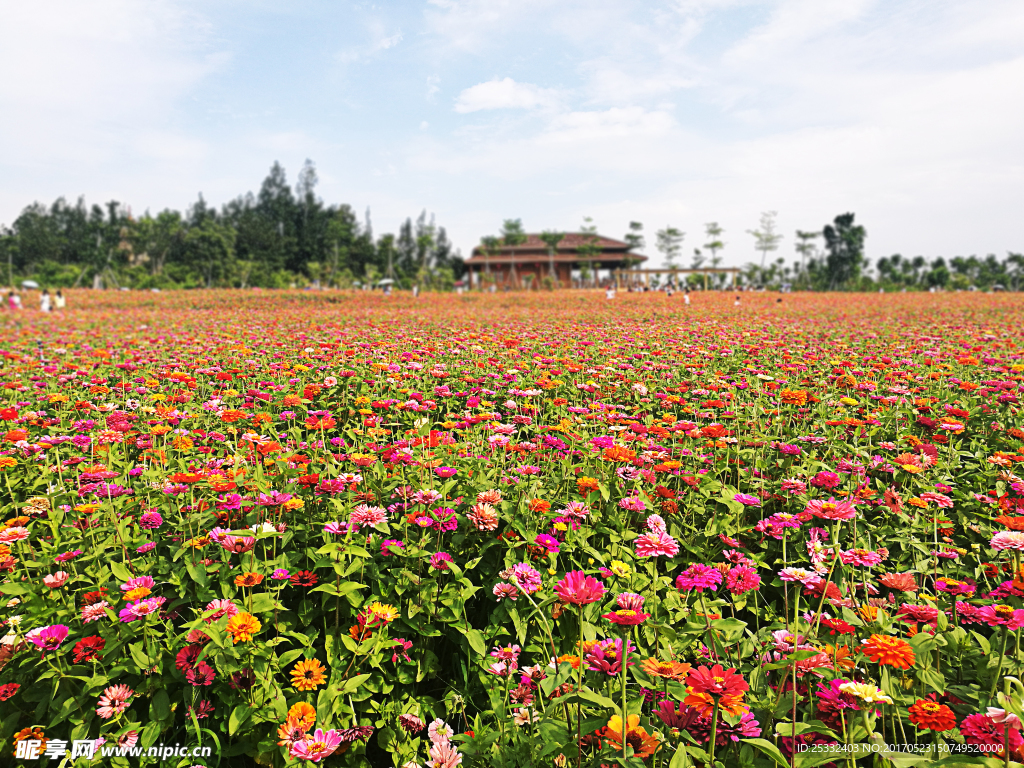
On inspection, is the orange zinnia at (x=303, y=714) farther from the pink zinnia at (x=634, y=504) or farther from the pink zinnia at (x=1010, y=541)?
the pink zinnia at (x=1010, y=541)

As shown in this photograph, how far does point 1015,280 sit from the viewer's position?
54156mm

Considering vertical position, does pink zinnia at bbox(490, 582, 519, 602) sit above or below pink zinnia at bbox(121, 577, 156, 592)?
below

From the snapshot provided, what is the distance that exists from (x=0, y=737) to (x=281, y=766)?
0.84 meters

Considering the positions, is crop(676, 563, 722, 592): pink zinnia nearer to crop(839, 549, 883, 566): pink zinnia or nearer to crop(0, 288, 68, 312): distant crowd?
crop(839, 549, 883, 566): pink zinnia

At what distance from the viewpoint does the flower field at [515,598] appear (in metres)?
1.33

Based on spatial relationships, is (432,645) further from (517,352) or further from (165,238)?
(165,238)

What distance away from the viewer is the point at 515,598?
1818mm

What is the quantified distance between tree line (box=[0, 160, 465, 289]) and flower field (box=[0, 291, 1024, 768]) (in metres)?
37.9

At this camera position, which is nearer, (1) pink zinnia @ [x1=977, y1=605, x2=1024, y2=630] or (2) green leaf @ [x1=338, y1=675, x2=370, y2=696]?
(1) pink zinnia @ [x1=977, y1=605, x2=1024, y2=630]

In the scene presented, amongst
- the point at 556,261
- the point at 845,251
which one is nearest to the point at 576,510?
the point at 556,261

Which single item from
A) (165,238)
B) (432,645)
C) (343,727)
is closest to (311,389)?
(432,645)

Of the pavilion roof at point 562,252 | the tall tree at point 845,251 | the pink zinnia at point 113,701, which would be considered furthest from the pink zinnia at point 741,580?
the tall tree at point 845,251

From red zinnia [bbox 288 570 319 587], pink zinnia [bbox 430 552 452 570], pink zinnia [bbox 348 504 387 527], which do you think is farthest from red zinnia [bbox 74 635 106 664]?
pink zinnia [bbox 430 552 452 570]

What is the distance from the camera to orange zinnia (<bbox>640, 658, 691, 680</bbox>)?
127 cm
